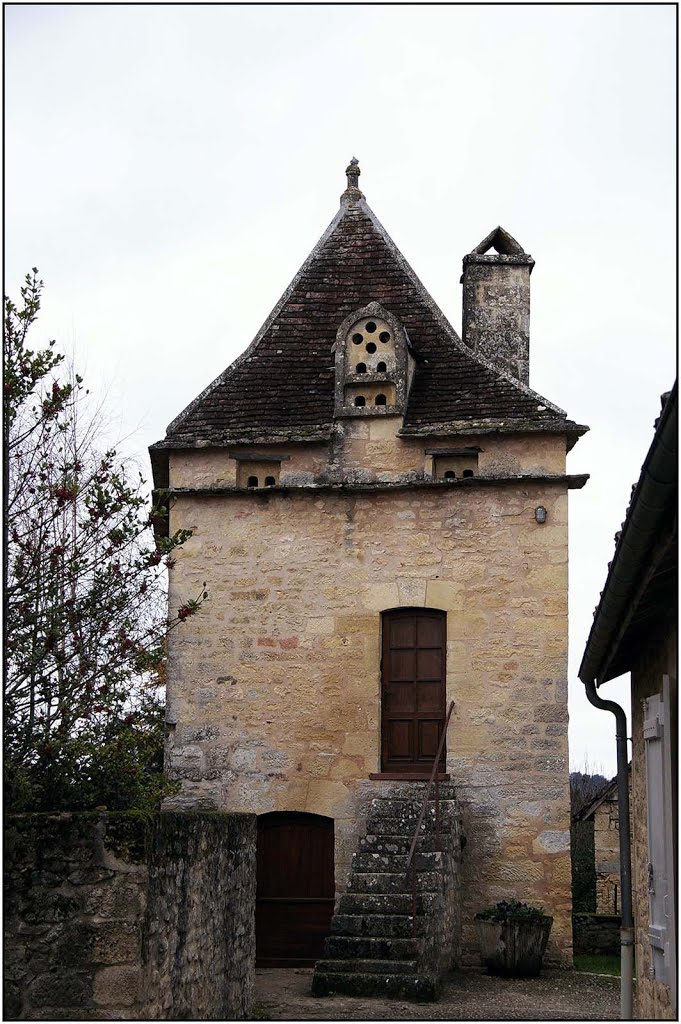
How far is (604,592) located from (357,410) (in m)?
8.52

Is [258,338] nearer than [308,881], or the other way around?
[308,881]

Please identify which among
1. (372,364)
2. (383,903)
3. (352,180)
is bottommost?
(383,903)

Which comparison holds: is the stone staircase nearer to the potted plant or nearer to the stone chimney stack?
the potted plant

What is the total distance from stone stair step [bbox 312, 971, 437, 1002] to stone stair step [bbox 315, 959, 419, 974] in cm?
6

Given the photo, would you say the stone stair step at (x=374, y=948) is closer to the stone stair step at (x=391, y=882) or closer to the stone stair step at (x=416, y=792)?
the stone stair step at (x=391, y=882)

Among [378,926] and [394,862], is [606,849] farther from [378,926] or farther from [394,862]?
[378,926]

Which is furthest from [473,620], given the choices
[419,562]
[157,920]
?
[157,920]

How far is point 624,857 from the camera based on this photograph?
9.20m

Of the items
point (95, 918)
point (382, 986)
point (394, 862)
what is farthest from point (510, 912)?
point (95, 918)

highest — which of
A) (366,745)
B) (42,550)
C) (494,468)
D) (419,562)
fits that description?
(494,468)

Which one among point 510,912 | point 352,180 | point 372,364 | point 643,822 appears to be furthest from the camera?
point 352,180

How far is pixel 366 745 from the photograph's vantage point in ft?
46.9

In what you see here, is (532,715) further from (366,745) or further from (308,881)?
(308,881)

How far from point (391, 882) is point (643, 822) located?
3770 mm
